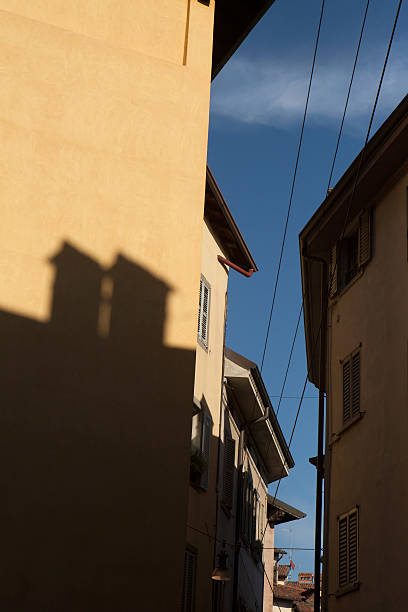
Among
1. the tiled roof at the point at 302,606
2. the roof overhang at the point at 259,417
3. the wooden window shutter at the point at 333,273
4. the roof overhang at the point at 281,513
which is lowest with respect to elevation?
the tiled roof at the point at 302,606

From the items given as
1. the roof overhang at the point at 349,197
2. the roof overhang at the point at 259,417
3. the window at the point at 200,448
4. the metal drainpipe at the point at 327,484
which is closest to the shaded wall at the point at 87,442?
the roof overhang at the point at 349,197

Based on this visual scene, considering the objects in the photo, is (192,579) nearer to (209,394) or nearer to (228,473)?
(209,394)

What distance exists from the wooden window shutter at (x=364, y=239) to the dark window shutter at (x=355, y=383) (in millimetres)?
1798

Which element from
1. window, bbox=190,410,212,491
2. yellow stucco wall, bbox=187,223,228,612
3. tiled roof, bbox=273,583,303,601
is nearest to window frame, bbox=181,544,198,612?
yellow stucco wall, bbox=187,223,228,612

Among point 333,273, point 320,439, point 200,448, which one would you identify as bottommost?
point 200,448

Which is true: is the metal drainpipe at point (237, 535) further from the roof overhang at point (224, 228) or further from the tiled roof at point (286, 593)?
the tiled roof at point (286, 593)

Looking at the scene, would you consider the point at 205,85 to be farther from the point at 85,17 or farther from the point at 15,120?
the point at 15,120

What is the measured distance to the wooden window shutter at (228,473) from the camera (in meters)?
20.1

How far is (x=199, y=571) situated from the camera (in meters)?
16.7

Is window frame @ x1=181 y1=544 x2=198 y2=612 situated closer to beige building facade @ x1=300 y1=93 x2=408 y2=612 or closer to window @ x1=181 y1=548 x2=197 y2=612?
window @ x1=181 y1=548 x2=197 y2=612

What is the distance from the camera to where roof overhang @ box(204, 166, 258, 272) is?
17.6 m

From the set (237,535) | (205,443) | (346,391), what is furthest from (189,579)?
(237,535)

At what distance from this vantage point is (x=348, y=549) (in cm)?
1546

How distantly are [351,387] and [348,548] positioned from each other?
2867 millimetres
